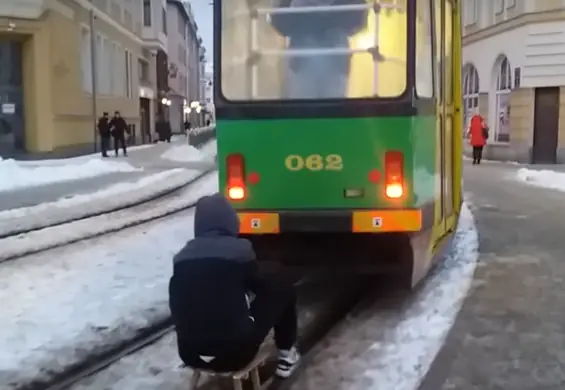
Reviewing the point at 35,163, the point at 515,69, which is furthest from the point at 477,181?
the point at 35,163

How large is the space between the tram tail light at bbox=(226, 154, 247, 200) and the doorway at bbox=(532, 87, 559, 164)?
2516 cm

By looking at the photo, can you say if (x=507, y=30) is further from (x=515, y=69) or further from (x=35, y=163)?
(x=35, y=163)

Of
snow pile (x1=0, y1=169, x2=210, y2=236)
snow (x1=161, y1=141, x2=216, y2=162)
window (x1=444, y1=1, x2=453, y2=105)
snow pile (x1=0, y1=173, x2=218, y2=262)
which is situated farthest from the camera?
snow (x1=161, y1=141, x2=216, y2=162)

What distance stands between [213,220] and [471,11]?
35.6 meters

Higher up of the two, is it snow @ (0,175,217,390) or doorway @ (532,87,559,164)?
doorway @ (532,87,559,164)

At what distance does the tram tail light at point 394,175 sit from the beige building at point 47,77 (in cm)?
2405

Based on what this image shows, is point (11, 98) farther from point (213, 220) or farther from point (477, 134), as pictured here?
point (213, 220)

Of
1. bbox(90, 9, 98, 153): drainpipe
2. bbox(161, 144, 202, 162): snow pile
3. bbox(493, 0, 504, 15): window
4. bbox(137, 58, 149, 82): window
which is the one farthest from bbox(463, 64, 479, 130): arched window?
bbox(137, 58, 149, 82): window

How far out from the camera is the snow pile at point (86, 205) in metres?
14.3

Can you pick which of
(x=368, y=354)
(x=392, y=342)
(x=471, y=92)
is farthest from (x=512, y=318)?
(x=471, y=92)

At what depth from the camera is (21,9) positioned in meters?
28.6

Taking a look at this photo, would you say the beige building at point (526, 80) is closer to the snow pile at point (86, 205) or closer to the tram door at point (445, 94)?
the snow pile at point (86, 205)

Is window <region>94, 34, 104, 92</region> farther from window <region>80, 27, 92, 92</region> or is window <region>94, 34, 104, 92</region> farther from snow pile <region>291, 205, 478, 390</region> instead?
snow pile <region>291, 205, 478, 390</region>

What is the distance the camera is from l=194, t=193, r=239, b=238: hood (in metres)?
4.91
